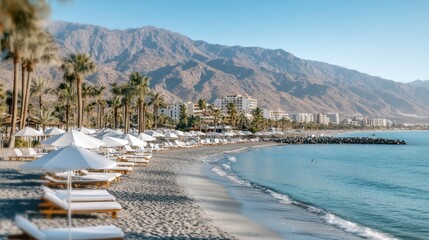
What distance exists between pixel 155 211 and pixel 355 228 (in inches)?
275

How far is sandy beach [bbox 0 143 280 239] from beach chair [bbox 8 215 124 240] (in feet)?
3.61

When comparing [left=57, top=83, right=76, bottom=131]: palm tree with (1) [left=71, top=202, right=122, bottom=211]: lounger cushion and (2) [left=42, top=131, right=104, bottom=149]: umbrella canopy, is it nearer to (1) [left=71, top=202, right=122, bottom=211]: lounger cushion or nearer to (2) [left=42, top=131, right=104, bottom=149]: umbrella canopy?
(2) [left=42, top=131, right=104, bottom=149]: umbrella canopy

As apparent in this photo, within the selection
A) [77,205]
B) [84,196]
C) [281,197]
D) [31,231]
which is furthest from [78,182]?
[281,197]

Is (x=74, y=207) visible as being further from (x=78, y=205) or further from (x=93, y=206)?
(x=93, y=206)

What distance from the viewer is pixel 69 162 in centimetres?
941

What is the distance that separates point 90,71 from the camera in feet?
130

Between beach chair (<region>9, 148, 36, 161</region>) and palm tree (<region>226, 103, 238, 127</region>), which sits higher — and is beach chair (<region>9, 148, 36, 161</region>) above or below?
below

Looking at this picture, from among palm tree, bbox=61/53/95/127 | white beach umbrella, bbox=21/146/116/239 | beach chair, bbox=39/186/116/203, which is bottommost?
beach chair, bbox=39/186/116/203

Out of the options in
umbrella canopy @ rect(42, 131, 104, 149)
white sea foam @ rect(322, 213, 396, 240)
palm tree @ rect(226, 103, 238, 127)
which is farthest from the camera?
palm tree @ rect(226, 103, 238, 127)

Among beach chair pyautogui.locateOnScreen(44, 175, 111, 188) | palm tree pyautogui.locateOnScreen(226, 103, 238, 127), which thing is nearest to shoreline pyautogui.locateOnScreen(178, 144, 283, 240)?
beach chair pyautogui.locateOnScreen(44, 175, 111, 188)

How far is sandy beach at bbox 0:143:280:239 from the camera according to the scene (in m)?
10.0

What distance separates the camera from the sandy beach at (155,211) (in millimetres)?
10047

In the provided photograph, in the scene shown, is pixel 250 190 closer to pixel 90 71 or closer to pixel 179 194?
pixel 179 194

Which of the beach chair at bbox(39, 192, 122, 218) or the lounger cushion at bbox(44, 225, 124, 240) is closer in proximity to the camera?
the lounger cushion at bbox(44, 225, 124, 240)
